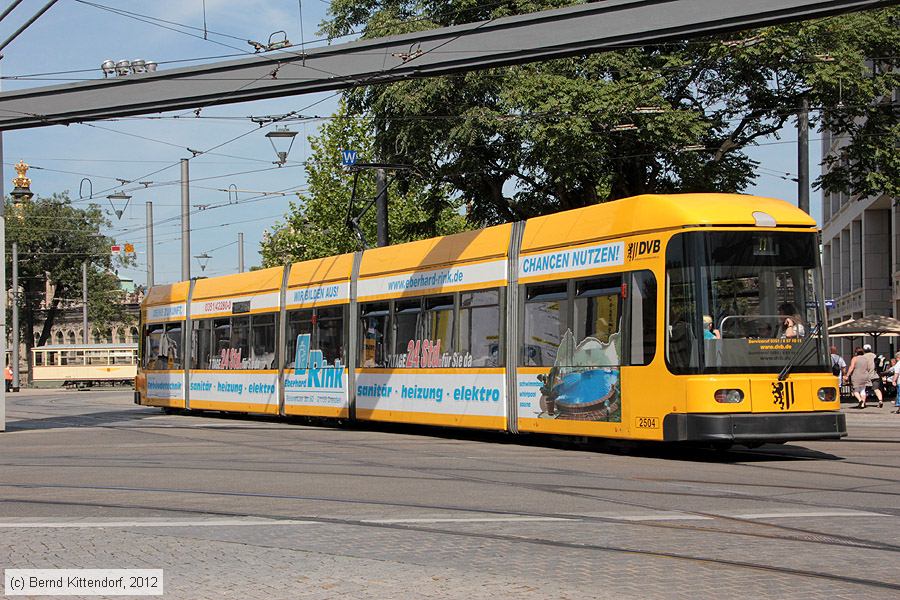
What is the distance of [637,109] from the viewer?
26.5 metres

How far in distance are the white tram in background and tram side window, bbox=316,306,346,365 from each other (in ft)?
147

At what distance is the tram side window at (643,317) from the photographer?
14.9 metres

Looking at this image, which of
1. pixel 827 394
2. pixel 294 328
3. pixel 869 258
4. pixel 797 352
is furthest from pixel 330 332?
pixel 869 258

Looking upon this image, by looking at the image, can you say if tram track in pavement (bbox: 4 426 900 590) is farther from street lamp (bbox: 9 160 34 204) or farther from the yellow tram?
street lamp (bbox: 9 160 34 204)

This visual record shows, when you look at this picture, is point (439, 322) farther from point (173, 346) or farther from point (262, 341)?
point (173, 346)

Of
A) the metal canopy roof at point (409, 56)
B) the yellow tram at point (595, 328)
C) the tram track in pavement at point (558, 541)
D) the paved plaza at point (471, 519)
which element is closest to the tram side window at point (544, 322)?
the yellow tram at point (595, 328)

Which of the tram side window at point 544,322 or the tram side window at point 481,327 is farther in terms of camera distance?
the tram side window at point 481,327

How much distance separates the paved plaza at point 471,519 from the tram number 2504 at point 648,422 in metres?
0.46

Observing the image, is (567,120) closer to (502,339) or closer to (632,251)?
(502,339)

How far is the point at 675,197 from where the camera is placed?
15047 millimetres

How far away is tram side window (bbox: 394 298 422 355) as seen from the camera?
2044 centimetres

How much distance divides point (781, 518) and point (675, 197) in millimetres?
6315

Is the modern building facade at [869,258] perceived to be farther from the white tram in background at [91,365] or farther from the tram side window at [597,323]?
the tram side window at [597,323]

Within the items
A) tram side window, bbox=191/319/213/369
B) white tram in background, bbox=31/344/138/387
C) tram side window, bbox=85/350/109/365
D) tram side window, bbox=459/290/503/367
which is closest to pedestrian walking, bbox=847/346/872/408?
tram side window, bbox=459/290/503/367
